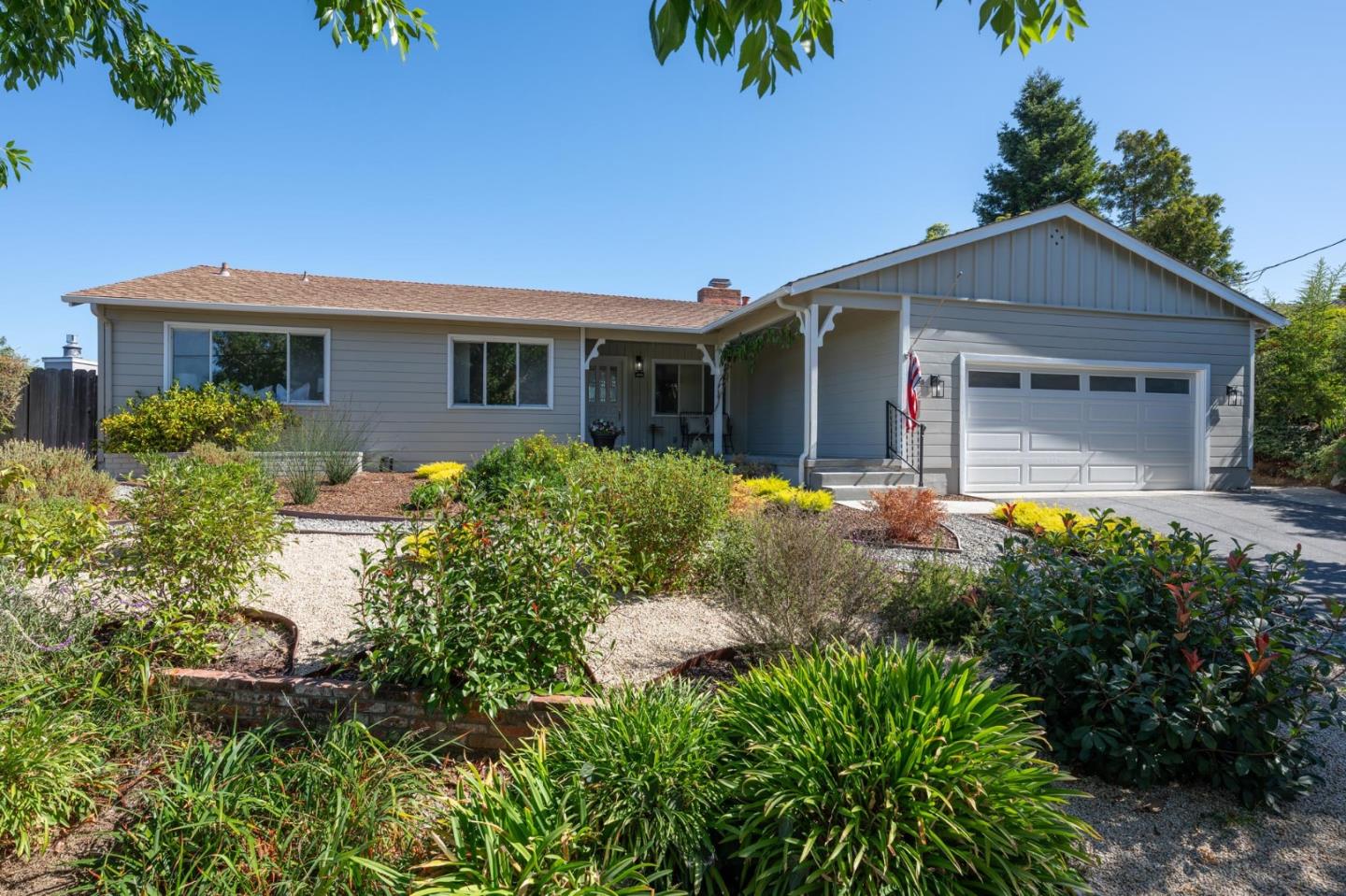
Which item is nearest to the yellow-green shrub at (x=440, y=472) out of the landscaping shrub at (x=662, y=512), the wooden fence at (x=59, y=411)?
the landscaping shrub at (x=662, y=512)

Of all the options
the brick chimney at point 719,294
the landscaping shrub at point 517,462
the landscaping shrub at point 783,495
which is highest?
the brick chimney at point 719,294

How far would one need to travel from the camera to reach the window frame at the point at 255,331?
11664 mm

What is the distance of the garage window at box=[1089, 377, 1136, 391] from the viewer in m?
11.9

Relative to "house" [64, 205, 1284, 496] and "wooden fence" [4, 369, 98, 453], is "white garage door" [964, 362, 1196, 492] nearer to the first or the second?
"house" [64, 205, 1284, 496]

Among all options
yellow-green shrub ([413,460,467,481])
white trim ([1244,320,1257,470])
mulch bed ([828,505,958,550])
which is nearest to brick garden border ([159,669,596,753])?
mulch bed ([828,505,958,550])

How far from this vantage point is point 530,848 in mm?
1923

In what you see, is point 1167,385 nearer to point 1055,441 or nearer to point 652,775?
point 1055,441

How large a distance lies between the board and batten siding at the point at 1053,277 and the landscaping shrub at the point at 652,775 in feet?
30.2

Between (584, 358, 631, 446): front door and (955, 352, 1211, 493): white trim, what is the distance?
24.7ft

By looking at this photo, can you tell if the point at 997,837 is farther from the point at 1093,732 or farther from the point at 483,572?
the point at 483,572

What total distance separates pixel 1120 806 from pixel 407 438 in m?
12.2

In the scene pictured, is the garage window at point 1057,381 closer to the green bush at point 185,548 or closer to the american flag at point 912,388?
the american flag at point 912,388

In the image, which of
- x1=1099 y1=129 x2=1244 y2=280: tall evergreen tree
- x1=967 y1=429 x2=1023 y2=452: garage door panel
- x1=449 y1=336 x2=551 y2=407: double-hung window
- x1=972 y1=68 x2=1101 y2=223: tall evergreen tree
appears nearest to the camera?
x1=967 y1=429 x2=1023 y2=452: garage door panel

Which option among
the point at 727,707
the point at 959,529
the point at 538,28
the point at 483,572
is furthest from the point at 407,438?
the point at 727,707
